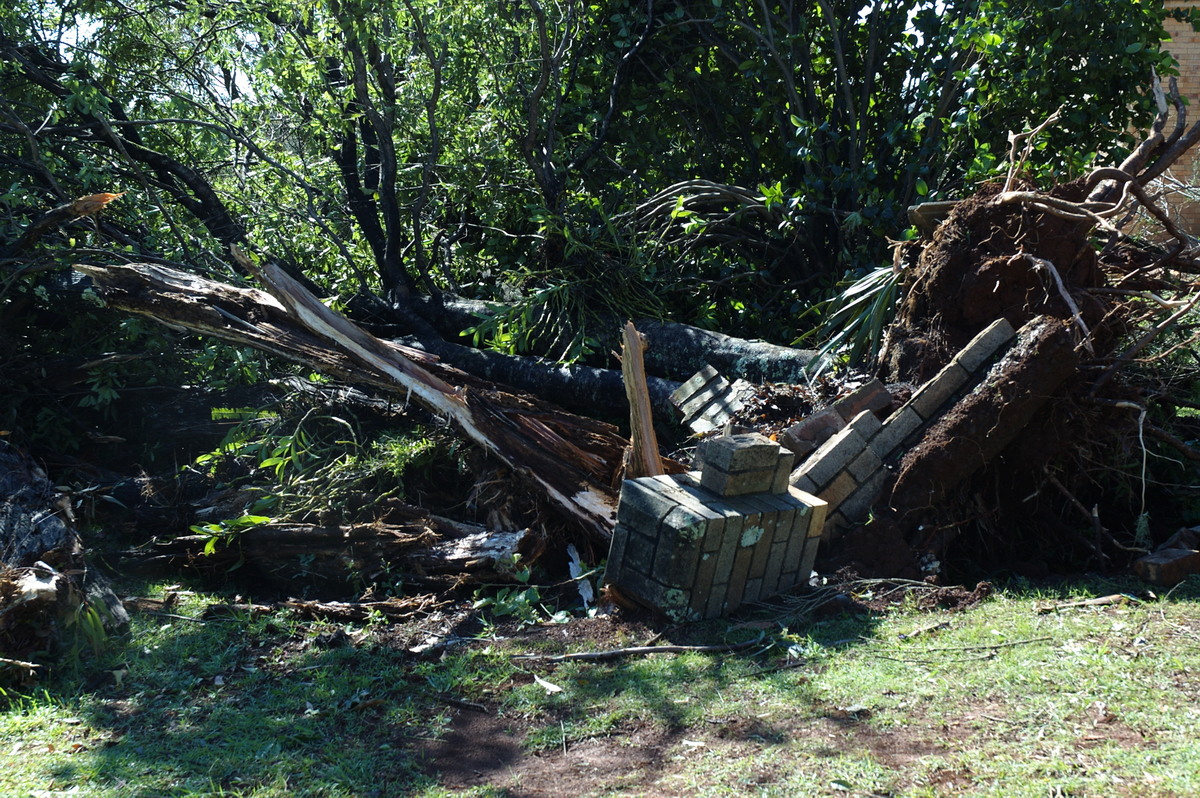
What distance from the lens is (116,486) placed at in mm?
5414

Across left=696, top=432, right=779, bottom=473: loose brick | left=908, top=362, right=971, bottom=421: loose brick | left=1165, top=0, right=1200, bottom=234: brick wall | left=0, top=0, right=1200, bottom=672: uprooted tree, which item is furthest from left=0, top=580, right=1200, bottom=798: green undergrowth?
left=1165, top=0, right=1200, bottom=234: brick wall

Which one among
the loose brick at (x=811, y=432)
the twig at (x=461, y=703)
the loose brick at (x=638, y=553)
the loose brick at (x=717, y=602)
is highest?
the loose brick at (x=811, y=432)

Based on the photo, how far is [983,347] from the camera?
4.56 m

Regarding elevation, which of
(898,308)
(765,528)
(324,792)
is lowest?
(324,792)

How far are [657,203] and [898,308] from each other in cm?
304

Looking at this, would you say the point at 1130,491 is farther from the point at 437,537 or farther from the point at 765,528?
the point at 437,537

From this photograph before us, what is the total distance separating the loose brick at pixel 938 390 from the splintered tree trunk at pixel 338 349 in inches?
64.4

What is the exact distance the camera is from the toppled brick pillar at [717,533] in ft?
12.4

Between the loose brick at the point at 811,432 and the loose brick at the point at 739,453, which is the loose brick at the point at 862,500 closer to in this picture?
the loose brick at the point at 811,432

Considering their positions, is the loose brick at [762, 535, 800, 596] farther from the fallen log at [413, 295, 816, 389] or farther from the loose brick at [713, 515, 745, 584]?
the fallen log at [413, 295, 816, 389]

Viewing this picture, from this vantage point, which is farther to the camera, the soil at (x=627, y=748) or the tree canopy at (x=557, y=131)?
the tree canopy at (x=557, y=131)

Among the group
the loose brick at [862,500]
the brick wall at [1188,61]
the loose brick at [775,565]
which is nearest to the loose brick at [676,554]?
the loose brick at [775,565]

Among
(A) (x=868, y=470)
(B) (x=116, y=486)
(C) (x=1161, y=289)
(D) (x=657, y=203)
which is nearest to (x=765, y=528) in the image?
(A) (x=868, y=470)

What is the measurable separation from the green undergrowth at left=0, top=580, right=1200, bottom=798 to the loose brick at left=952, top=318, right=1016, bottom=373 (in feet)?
3.64
